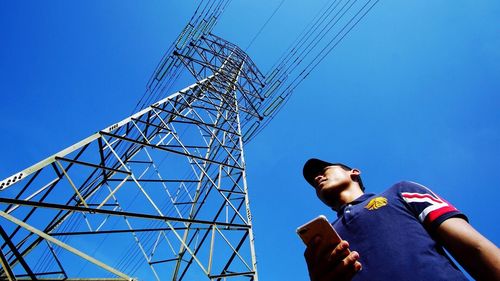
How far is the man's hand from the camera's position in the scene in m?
1.17

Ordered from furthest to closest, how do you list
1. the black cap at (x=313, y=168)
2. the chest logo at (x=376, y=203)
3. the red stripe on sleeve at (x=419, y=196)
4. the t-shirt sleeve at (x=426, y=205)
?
1. the black cap at (x=313, y=168)
2. the chest logo at (x=376, y=203)
3. the red stripe on sleeve at (x=419, y=196)
4. the t-shirt sleeve at (x=426, y=205)

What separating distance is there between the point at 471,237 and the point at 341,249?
486 mm

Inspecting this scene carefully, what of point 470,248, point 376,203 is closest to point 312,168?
point 376,203

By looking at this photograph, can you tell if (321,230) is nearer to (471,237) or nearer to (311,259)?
(311,259)

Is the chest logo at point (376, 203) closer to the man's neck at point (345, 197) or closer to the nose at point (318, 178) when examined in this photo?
the man's neck at point (345, 197)

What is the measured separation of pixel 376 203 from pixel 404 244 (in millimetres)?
292

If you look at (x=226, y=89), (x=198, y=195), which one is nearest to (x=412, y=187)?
(x=198, y=195)

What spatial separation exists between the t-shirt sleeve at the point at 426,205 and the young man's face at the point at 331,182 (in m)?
0.56

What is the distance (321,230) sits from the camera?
3.95 feet

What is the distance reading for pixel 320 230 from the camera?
1.21m

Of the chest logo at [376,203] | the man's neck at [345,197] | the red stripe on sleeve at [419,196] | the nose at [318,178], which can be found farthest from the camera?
the nose at [318,178]

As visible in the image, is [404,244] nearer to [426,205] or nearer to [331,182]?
[426,205]

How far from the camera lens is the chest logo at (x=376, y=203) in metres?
1.51

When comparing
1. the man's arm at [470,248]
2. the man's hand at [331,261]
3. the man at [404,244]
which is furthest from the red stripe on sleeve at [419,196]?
the man's hand at [331,261]
